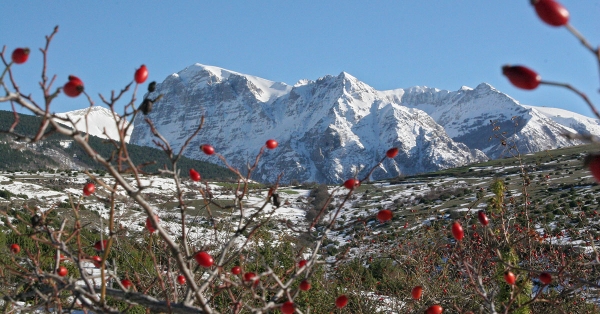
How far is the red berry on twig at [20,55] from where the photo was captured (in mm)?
1365

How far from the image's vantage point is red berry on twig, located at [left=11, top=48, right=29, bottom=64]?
137cm

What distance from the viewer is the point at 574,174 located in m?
40.8

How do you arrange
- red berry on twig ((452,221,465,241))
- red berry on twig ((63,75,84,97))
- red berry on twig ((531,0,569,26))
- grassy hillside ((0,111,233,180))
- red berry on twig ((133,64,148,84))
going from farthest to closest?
grassy hillside ((0,111,233,180)), red berry on twig ((452,221,465,241)), red berry on twig ((133,64,148,84)), red berry on twig ((63,75,84,97)), red berry on twig ((531,0,569,26))

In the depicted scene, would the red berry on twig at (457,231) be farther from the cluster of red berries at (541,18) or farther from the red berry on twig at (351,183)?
the cluster of red berries at (541,18)

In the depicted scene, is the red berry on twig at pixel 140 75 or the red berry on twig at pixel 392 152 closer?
the red berry on twig at pixel 140 75

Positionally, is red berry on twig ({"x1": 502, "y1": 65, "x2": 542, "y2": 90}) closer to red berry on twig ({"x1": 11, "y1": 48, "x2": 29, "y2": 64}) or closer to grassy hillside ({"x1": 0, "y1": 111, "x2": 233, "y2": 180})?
red berry on twig ({"x1": 11, "y1": 48, "x2": 29, "y2": 64})

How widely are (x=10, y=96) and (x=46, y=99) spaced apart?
0.34 ft

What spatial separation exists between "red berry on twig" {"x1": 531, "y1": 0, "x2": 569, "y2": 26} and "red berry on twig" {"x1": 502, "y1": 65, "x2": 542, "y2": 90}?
4.0 inches

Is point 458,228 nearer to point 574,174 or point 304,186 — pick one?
point 574,174

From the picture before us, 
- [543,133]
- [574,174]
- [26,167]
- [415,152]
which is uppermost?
[543,133]

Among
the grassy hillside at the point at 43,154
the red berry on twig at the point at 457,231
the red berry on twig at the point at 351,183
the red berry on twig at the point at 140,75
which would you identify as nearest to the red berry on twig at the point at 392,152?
the red berry on twig at the point at 351,183

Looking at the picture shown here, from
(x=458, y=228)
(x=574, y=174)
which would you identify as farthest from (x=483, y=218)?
(x=574, y=174)

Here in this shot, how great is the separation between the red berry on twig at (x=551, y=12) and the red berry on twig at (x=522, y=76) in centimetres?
10

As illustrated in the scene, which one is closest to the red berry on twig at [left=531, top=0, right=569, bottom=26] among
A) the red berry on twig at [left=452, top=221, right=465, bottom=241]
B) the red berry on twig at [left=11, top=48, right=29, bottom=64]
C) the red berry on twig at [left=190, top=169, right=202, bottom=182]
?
the red berry on twig at [left=452, top=221, right=465, bottom=241]
